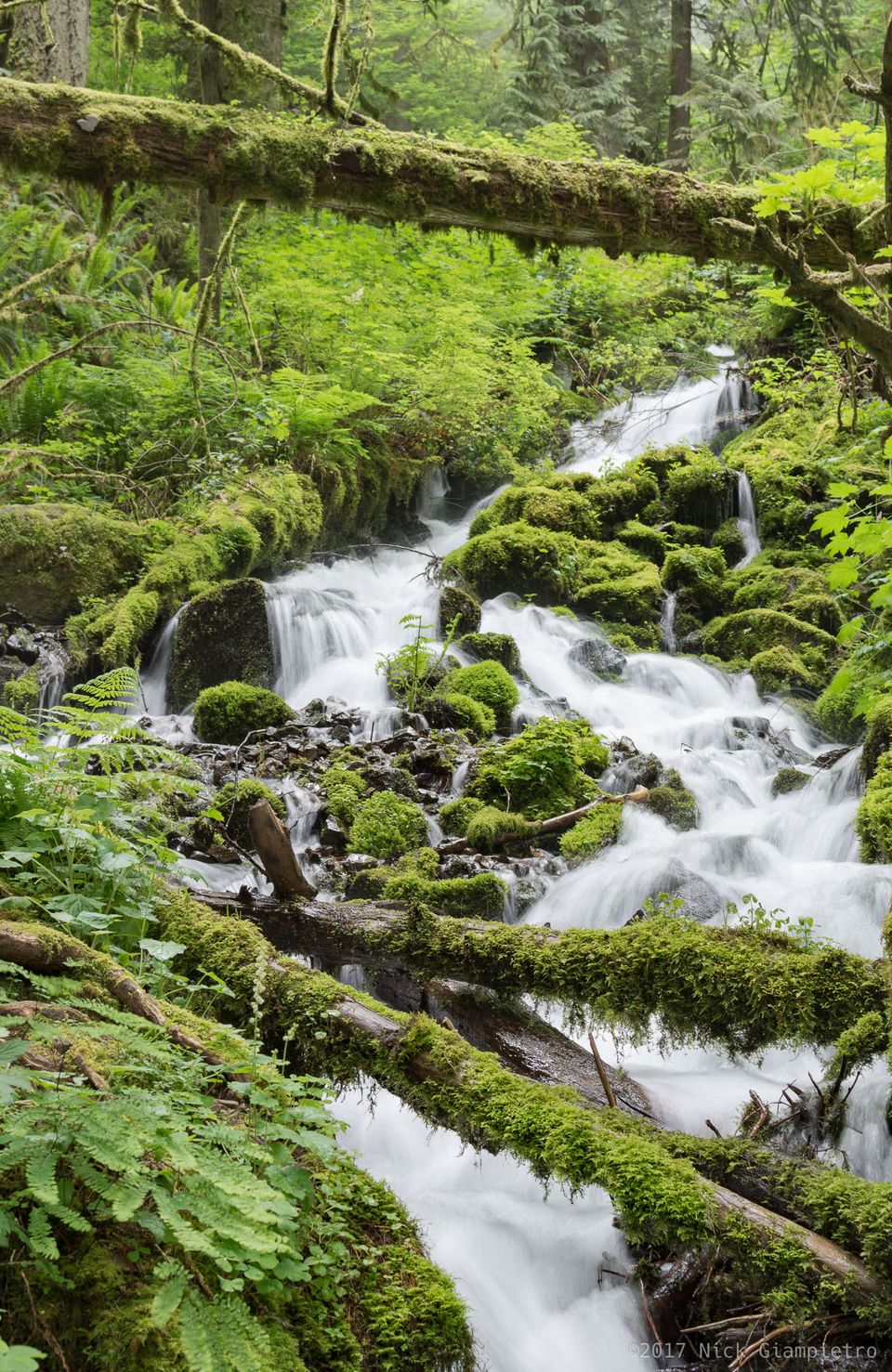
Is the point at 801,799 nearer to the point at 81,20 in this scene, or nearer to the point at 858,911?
the point at 858,911

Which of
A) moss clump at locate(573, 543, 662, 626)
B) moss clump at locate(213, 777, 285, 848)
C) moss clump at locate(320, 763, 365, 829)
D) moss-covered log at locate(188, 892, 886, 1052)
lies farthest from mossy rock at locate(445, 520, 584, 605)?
moss-covered log at locate(188, 892, 886, 1052)

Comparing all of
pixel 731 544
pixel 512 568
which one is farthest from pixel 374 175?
pixel 731 544

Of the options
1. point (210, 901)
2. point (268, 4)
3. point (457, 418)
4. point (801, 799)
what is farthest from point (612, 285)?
point (210, 901)

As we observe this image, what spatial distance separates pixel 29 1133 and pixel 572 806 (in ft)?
18.1

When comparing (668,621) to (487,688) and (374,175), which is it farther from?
(374,175)

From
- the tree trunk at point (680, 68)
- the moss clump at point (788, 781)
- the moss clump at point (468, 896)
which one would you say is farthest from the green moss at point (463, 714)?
the tree trunk at point (680, 68)

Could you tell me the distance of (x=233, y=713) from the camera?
798 centimetres

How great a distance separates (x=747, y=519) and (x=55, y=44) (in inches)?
375

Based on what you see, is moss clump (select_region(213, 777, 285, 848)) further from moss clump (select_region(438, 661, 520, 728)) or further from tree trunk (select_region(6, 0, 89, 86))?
tree trunk (select_region(6, 0, 89, 86))

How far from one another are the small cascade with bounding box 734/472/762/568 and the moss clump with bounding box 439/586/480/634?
13.9 feet

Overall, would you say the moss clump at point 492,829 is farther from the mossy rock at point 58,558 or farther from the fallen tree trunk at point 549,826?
the mossy rock at point 58,558

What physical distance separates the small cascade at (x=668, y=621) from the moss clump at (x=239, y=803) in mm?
6440

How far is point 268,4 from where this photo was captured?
43.4ft

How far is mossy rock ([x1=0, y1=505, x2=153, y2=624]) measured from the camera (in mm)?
8906
